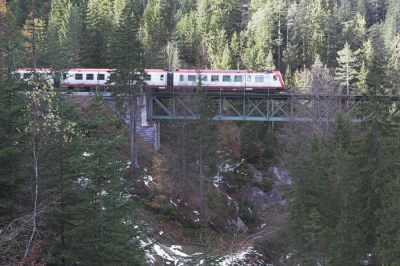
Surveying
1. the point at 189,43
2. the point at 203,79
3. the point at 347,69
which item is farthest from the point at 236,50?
the point at 203,79

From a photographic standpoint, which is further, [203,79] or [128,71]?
[203,79]

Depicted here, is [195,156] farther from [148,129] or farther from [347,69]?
[347,69]

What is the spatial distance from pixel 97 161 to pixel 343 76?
49.3 metres

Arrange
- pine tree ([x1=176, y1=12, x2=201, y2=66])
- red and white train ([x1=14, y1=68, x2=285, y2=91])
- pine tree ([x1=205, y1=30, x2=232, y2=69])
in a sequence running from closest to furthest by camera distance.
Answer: red and white train ([x1=14, y1=68, x2=285, y2=91]), pine tree ([x1=205, y1=30, x2=232, y2=69]), pine tree ([x1=176, y1=12, x2=201, y2=66])

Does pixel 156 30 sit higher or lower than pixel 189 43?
higher

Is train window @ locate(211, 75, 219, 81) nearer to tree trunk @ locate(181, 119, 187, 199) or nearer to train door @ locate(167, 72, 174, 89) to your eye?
train door @ locate(167, 72, 174, 89)

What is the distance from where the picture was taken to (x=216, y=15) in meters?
73.9

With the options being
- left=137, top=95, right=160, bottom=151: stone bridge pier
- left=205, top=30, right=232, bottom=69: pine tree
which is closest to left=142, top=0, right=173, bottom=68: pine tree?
left=205, top=30, right=232, bottom=69: pine tree

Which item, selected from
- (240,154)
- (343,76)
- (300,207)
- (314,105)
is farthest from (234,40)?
(300,207)

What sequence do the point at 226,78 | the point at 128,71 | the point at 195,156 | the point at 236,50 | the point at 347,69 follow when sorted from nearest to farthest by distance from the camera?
the point at 128,71 < the point at 195,156 < the point at 226,78 < the point at 347,69 < the point at 236,50

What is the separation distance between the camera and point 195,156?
1486 inches

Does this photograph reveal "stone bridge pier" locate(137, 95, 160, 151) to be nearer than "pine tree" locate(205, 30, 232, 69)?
Yes

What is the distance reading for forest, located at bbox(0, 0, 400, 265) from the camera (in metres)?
13.6

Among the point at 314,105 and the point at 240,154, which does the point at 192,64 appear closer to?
the point at 240,154
